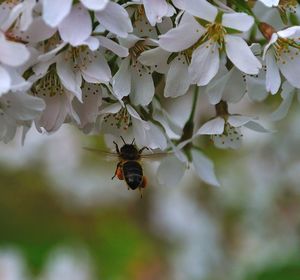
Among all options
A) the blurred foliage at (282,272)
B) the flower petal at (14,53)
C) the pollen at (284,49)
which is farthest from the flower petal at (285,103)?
the blurred foliage at (282,272)

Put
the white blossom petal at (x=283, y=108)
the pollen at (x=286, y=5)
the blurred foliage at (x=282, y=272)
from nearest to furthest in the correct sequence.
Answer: the pollen at (x=286, y=5), the white blossom petal at (x=283, y=108), the blurred foliage at (x=282, y=272)

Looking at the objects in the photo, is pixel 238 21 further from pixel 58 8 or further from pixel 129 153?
pixel 129 153

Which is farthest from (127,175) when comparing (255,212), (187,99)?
(255,212)

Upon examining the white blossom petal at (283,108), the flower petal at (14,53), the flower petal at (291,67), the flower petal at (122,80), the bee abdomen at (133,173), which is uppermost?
the flower petal at (14,53)

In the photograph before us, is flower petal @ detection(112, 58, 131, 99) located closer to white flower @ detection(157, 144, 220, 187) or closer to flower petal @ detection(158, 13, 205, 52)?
flower petal @ detection(158, 13, 205, 52)

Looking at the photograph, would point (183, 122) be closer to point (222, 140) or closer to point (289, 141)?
point (222, 140)

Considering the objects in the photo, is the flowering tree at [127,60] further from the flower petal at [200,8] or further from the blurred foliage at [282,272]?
Answer: the blurred foliage at [282,272]

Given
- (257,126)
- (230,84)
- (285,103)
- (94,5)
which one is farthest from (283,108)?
(94,5)

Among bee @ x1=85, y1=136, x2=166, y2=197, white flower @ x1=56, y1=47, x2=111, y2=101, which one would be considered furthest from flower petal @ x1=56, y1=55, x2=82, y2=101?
bee @ x1=85, y1=136, x2=166, y2=197
